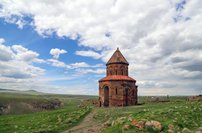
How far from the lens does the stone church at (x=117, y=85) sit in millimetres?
44062

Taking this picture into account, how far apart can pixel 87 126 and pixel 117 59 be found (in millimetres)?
21698

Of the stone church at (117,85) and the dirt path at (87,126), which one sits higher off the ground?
the stone church at (117,85)

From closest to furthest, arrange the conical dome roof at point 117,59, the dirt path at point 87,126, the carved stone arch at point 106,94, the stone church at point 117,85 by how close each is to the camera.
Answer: the dirt path at point 87,126
the stone church at point 117,85
the carved stone arch at point 106,94
the conical dome roof at point 117,59

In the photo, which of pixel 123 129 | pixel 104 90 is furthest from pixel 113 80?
pixel 123 129

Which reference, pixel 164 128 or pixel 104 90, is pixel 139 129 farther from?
pixel 104 90

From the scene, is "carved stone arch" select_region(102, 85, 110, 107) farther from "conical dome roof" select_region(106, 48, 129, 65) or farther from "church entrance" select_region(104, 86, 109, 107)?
"conical dome roof" select_region(106, 48, 129, 65)

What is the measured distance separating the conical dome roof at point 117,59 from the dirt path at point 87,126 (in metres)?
15.2

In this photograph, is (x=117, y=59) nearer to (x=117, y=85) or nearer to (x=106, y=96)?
(x=117, y=85)

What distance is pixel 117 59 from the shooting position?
4716 cm

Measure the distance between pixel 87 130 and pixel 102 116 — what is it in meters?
6.47

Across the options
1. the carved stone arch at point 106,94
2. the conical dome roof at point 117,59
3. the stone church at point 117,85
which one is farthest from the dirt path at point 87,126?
the conical dome roof at point 117,59

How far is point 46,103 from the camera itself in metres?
83.2

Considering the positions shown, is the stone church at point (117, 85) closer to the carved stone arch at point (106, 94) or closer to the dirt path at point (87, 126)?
the carved stone arch at point (106, 94)

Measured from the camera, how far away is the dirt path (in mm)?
24903
